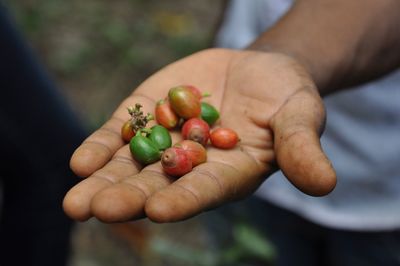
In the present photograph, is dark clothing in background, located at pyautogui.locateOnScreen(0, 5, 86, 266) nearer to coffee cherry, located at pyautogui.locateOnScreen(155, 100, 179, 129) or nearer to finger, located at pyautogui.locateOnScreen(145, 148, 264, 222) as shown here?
coffee cherry, located at pyautogui.locateOnScreen(155, 100, 179, 129)

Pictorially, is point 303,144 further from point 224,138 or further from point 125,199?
point 125,199

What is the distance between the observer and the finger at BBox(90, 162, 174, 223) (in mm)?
1775

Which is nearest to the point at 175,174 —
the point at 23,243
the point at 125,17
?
the point at 23,243

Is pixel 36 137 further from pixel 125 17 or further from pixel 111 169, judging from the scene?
pixel 125 17

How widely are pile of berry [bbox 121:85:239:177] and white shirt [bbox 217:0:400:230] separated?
756mm

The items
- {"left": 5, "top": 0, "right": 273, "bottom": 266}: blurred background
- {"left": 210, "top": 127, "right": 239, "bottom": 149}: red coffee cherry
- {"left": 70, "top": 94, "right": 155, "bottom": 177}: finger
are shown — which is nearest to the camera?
{"left": 70, "top": 94, "right": 155, "bottom": 177}: finger

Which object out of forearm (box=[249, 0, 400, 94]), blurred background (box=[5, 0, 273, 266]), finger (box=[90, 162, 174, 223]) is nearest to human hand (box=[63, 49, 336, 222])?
finger (box=[90, 162, 174, 223])

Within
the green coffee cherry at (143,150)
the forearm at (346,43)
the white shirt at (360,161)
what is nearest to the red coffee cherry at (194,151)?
the green coffee cherry at (143,150)

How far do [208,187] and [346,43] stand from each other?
3.72 feet

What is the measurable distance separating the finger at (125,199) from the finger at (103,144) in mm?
165

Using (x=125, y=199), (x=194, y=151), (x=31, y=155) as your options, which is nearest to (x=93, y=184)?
(x=125, y=199)

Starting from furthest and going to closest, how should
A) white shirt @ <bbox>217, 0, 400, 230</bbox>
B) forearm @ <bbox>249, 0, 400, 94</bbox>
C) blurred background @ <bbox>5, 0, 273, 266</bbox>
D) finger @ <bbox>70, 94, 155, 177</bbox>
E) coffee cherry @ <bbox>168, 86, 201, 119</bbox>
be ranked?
blurred background @ <bbox>5, 0, 273, 266</bbox>, white shirt @ <bbox>217, 0, 400, 230</bbox>, forearm @ <bbox>249, 0, 400, 94</bbox>, coffee cherry @ <bbox>168, 86, 201, 119</bbox>, finger @ <bbox>70, 94, 155, 177</bbox>

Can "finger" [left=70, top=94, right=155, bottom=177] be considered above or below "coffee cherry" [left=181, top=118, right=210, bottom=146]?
above

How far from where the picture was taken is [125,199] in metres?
1.81
